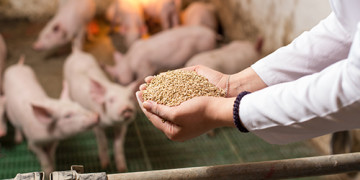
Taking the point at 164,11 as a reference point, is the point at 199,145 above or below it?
below

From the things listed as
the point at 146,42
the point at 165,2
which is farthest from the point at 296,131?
the point at 165,2

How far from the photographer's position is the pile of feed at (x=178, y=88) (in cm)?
110

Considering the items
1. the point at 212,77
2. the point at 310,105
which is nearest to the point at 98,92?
the point at 212,77

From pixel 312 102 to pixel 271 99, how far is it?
90 mm

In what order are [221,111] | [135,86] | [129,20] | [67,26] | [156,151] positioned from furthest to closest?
[129,20] < [67,26] < [156,151] < [135,86] < [221,111]

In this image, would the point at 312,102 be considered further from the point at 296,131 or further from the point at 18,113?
the point at 18,113

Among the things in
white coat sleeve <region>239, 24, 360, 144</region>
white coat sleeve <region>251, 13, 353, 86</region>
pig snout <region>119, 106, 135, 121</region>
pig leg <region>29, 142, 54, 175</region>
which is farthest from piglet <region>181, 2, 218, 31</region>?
white coat sleeve <region>239, 24, 360, 144</region>

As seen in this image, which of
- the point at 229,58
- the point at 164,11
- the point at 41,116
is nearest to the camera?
the point at 41,116

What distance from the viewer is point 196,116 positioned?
0.96 m

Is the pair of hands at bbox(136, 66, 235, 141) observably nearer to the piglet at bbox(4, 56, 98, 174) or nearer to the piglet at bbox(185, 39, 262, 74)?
the piglet at bbox(4, 56, 98, 174)

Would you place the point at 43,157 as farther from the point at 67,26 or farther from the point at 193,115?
the point at 67,26

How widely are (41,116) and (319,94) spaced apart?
1.67 meters

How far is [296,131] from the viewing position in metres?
0.88

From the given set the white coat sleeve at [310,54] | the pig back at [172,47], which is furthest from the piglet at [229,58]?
the white coat sleeve at [310,54]
